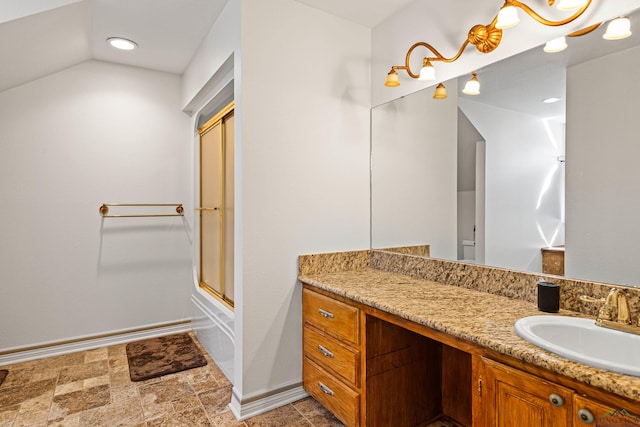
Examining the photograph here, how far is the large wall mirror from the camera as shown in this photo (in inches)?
52.9

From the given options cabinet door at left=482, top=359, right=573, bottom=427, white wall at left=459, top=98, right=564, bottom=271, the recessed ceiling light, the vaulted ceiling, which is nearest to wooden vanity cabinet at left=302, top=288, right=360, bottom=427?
cabinet door at left=482, top=359, right=573, bottom=427

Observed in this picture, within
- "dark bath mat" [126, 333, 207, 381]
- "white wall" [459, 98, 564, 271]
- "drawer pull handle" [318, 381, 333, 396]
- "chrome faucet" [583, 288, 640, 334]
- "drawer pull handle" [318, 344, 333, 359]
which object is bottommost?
"dark bath mat" [126, 333, 207, 381]

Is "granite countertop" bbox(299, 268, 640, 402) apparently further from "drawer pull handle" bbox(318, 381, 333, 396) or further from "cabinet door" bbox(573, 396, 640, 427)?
"drawer pull handle" bbox(318, 381, 333, 396)

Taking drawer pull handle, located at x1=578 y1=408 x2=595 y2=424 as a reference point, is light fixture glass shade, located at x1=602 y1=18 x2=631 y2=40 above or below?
above

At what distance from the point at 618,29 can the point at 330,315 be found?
69.3 inches

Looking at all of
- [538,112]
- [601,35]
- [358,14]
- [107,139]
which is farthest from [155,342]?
[601,35]

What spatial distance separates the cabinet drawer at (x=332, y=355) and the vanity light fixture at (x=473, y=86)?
1507 mm

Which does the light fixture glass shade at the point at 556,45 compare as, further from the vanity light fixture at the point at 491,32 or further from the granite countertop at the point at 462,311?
the granite countertop at the point at 462,311

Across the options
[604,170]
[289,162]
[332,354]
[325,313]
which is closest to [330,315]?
[325,313]

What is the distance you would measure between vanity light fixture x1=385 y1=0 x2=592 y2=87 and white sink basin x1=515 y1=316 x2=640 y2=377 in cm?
119

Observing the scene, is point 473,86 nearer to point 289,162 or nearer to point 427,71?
point 427,71

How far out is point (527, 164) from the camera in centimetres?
168

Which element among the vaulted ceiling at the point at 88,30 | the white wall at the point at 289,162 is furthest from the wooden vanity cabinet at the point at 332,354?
the vaulted ceiling at the point at 88,30

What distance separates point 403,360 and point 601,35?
1674mm
